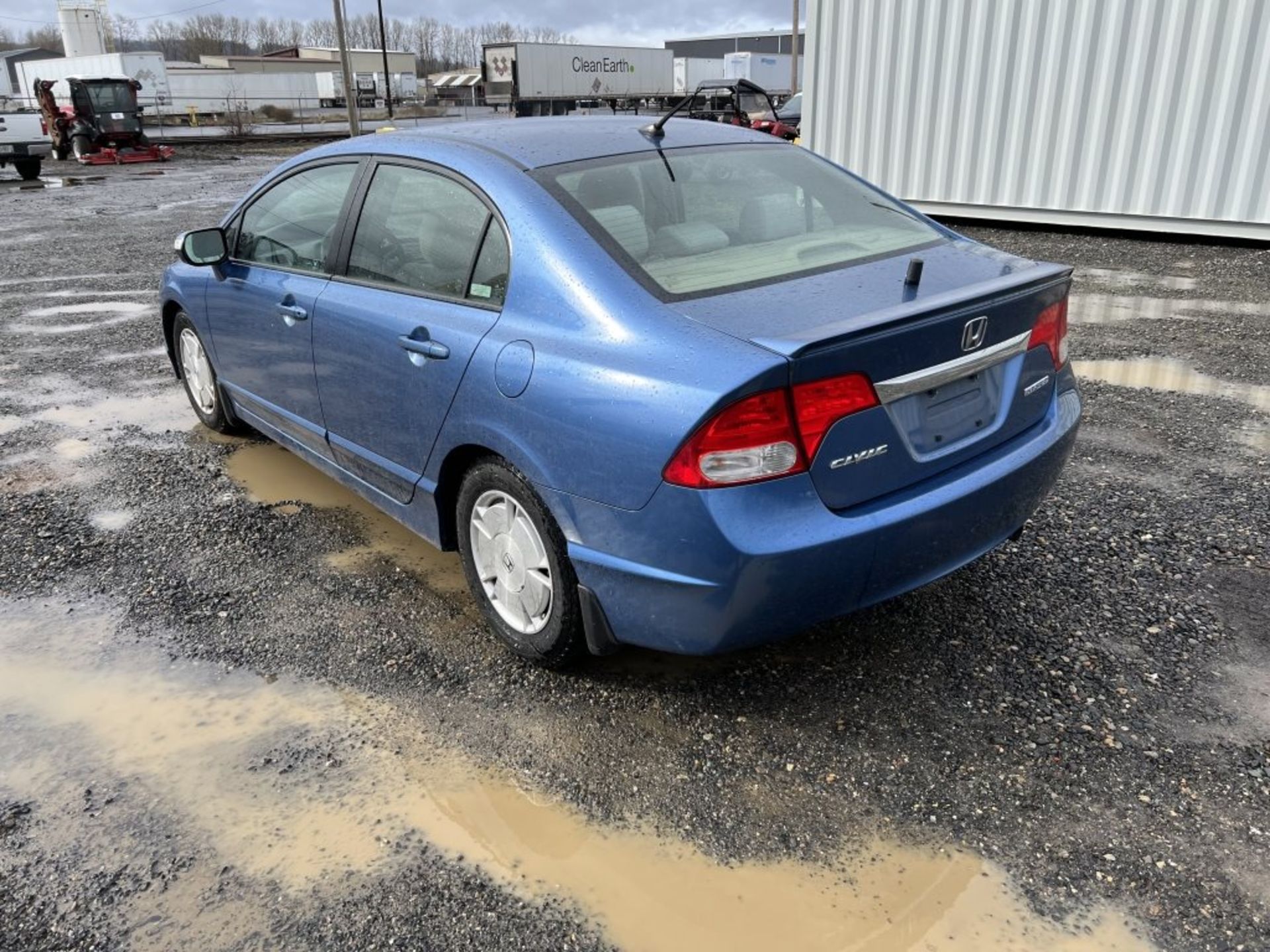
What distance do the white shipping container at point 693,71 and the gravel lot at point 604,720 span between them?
66366 mm

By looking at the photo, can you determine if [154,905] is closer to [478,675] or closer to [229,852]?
[229,852]

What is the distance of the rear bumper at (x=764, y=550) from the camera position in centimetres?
231

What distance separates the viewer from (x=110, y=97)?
28.0 m

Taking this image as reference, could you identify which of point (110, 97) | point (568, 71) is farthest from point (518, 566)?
point (568, 71)

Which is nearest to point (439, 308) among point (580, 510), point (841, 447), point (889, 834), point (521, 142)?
point (521, 142)

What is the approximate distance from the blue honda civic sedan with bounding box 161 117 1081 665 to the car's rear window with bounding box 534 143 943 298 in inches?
0.5

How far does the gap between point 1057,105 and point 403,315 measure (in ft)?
31.2

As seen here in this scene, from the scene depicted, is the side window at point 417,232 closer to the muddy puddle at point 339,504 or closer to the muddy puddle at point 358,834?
the muddy puddle at point 339,504

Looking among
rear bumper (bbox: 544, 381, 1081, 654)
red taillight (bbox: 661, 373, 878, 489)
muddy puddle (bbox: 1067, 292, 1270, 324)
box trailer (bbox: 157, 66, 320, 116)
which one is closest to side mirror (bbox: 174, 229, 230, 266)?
rear bumper (bbox: 544, 381, 1081, 654)

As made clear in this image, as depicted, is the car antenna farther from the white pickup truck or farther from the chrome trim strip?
the white pickup truck

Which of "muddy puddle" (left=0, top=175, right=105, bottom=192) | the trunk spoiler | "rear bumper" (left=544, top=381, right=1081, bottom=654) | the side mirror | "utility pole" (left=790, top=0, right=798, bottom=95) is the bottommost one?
"muddy puddle" (left=0, top=175, right=105, bottom=192)

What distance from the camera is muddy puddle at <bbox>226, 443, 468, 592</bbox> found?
12.6 feet

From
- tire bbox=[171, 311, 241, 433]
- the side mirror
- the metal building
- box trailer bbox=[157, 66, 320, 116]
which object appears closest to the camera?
the side mirror

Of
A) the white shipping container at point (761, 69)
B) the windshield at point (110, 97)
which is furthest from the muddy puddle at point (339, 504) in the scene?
the white shipping container at point (761, 69)
